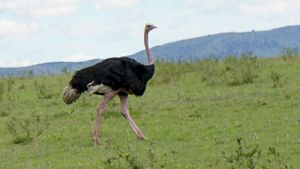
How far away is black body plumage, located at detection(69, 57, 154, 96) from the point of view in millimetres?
12938

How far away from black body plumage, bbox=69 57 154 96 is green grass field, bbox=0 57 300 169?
0.94 metres

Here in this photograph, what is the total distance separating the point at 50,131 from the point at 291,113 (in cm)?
467

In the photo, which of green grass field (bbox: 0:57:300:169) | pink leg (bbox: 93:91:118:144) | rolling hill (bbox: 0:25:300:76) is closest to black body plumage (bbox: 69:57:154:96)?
pink leg (bbox: 93:91:118:144)

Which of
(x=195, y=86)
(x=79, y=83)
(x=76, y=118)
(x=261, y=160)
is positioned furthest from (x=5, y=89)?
(x=261, y=160)

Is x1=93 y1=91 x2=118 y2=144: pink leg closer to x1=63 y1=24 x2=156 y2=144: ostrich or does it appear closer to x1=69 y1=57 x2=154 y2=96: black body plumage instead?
x1=63 y1=24 x2=156 y2=144: ostrich

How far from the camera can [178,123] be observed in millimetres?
15008

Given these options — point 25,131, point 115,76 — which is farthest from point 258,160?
point 25,131

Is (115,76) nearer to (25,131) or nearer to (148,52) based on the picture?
(148,52)

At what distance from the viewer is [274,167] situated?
32.6 feet

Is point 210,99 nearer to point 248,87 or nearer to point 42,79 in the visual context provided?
point 248,87

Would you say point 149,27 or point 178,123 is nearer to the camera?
point 149,27

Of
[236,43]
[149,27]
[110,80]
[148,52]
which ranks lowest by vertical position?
[236,43]

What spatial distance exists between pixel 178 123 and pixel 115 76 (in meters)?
2.52

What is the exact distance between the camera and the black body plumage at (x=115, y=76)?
1294cm
